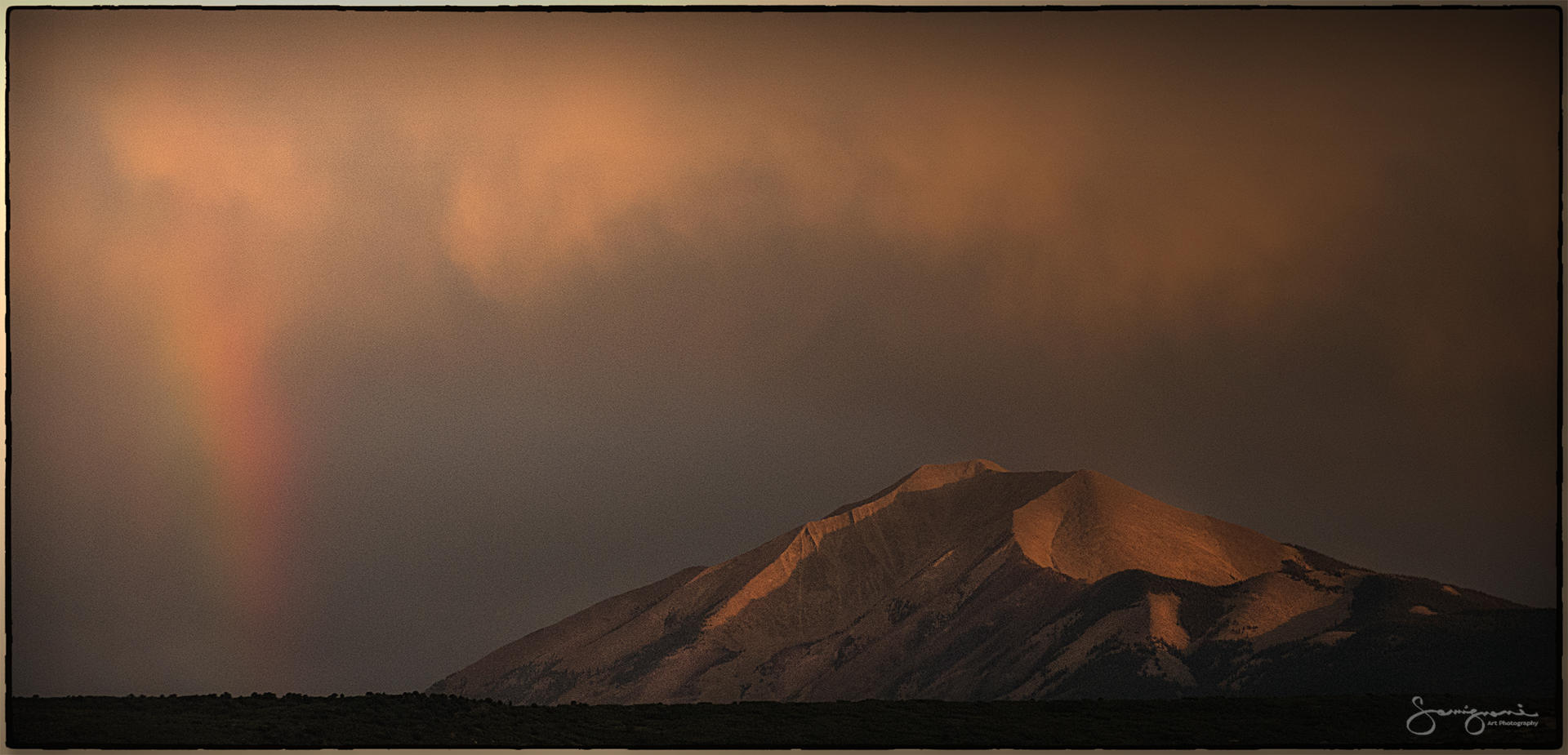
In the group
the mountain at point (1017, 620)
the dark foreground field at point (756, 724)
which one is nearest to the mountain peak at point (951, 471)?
the mountain at point (1017, 620)

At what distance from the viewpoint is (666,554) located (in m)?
3.95

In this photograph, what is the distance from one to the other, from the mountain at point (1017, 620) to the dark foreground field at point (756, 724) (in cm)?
5

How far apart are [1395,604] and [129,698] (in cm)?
342

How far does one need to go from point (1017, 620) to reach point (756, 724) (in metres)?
0.76

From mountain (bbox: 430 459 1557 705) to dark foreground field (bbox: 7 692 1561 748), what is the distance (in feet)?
0.15

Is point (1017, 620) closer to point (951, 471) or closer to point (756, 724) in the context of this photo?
point (951, 471)

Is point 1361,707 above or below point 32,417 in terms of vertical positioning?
below

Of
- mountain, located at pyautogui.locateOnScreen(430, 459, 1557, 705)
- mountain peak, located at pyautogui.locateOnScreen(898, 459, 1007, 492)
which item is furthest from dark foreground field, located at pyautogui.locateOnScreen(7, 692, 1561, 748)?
mountain peak, located at pyautogui.locateOnScreen(898, 459, 1007, 492)

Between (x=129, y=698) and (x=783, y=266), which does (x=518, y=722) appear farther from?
(x=783, y=266)

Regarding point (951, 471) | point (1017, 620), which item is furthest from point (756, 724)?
point (951, 471)

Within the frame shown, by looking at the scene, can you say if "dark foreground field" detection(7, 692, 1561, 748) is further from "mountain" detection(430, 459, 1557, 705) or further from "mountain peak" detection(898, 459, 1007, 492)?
"mountain peak" detection(898, 459, 1007, 492)

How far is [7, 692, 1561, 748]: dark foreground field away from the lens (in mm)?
3805

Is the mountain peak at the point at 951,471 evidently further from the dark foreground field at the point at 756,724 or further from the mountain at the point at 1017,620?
the dark foreground field at the point at 756,724

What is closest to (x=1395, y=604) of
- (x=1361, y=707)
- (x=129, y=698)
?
(x=1361, y=707)
